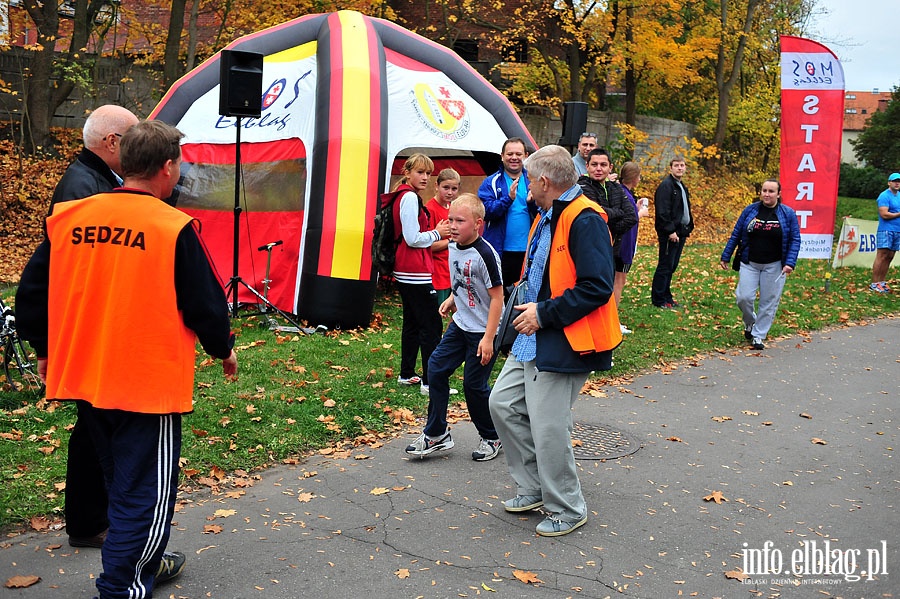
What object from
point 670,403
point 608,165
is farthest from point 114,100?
point 670,403

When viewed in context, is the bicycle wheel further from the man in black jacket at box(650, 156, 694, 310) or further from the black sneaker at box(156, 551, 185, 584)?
the man in black jacket at box(650, 156, 694, 310)

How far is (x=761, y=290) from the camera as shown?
33.9ft

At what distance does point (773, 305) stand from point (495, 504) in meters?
6.35

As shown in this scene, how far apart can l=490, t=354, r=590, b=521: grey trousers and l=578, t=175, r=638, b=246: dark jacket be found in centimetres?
468

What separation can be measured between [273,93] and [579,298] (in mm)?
7953

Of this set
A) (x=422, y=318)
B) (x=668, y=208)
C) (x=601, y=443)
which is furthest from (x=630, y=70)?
(x=601, y=443)

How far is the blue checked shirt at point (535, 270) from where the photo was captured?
473cm

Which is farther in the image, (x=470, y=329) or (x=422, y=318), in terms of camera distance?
(x=422, y=318)

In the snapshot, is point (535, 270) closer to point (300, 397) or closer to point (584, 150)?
point (300, 397)

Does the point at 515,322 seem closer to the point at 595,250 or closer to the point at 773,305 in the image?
the point at 595,250

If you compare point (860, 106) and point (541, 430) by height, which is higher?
point (860, 106)

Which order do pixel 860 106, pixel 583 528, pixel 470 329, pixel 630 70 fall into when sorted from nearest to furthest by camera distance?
pixel 583 528, pixel 470 329, pixel 630 70, pixel 860 106

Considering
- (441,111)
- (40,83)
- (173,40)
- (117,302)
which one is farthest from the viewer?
(173,40)

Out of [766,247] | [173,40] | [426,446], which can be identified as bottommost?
[426,446]
